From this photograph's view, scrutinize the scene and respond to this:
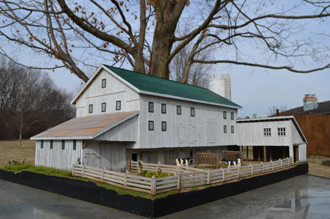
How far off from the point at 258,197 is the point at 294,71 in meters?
18.2

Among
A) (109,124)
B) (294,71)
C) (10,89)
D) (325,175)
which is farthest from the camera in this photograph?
(10,89)

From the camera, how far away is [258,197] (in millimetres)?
18094

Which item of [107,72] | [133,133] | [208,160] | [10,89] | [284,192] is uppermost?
[10,89]

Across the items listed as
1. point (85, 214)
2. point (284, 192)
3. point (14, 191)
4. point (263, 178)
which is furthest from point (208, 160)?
point (14, 191)

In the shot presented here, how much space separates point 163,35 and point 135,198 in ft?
79.2

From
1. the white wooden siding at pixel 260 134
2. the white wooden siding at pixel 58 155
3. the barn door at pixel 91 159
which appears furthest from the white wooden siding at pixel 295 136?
the white wooden siding at pixel 58 155

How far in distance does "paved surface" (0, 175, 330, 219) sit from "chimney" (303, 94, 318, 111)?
3265 centimetres

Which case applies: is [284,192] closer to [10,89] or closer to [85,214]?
[85,214]

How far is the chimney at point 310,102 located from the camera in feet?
163

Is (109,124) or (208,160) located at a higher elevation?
(109,124)

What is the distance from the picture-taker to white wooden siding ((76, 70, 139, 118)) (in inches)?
867

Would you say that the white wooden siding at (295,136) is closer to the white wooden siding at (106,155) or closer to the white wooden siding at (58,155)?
the white wooden siding at (106,155)

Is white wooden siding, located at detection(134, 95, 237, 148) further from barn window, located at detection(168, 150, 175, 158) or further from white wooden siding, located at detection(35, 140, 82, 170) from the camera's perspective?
white wooden siding, located at detection(35, 140, 82, 170)

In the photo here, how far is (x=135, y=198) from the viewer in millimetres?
13688
